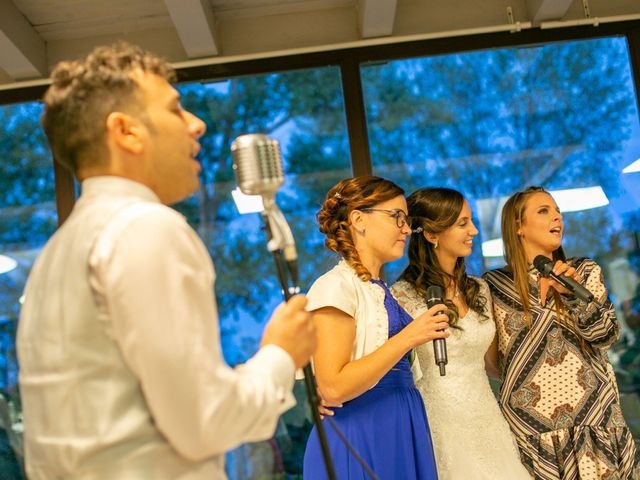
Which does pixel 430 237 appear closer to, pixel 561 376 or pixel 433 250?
pixel 433 250

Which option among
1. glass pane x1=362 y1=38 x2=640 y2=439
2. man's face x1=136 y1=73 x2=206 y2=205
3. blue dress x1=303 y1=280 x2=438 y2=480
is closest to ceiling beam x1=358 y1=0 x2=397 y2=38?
glass pane x1=362 y1=38 x2=640 y2=439

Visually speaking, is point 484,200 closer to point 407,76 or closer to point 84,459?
point 407,76

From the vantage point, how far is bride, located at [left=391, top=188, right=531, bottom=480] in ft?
9.64

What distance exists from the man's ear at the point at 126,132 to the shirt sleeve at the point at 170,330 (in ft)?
0.53

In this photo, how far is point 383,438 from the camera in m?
2.68

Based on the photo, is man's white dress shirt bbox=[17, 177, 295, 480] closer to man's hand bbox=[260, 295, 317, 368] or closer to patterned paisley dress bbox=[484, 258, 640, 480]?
man's hand bbox=[260, 295, 317, 368]

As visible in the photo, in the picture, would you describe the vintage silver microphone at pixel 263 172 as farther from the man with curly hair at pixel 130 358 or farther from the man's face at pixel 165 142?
the man with curly hair at pixel 130 358

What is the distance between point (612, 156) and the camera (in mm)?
4531

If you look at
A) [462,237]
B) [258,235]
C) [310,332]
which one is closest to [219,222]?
[258,235]

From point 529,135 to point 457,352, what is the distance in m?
1.87

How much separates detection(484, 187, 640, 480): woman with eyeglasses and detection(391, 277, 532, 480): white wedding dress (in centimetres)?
9

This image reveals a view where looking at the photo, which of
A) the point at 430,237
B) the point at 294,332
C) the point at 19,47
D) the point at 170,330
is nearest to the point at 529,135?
the point at 430,237

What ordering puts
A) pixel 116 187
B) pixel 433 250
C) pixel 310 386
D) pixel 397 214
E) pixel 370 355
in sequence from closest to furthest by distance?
pixel 116 187 → pixel 310 386 → pixel 370 355 → pixel 397 214 → pixel 433 250

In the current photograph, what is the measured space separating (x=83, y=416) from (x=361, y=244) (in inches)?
73.8
